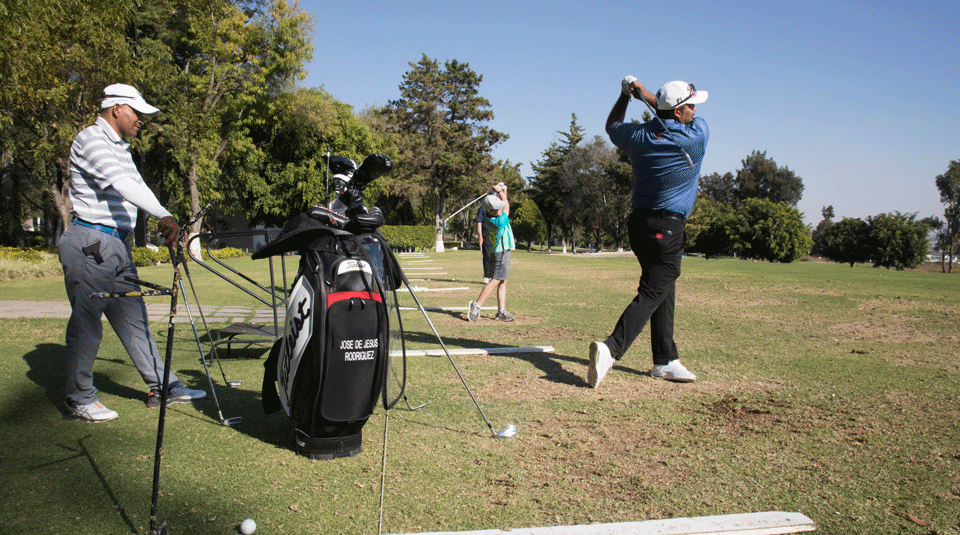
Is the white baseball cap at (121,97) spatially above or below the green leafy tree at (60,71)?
below

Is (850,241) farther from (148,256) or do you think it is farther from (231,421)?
(231,421)

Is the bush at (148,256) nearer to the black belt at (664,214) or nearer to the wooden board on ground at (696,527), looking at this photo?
the black belt at (664,214)

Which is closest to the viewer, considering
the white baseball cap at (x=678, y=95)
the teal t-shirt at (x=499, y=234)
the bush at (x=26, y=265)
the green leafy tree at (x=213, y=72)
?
the white baseball cap at (x=678, y=95)

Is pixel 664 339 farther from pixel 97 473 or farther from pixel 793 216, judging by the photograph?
pixel 793 216

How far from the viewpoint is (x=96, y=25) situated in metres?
16.5

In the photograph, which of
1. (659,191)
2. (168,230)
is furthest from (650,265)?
(168,230)

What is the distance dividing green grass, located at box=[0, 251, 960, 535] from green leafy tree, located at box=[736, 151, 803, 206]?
3540 inches

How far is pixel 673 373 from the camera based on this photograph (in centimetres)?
486

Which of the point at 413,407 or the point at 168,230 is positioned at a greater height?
the point at 168,230

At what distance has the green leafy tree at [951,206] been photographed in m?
49.0

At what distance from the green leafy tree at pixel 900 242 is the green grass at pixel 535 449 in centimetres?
4740

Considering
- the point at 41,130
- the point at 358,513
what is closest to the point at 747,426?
the point at 358,513

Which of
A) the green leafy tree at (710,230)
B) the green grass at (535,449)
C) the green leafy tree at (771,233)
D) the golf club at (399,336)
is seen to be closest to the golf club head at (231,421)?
the green grass at (535,449)

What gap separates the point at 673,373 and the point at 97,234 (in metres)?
4.33
